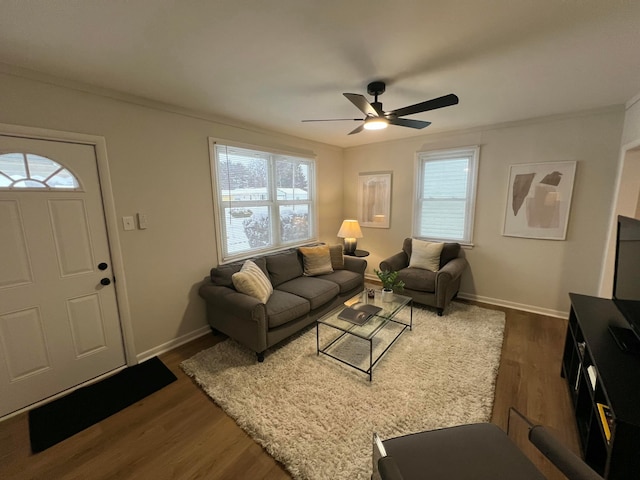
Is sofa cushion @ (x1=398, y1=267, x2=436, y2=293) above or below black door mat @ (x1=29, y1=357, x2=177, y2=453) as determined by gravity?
above

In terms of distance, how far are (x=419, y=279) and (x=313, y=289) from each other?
1.39 meters

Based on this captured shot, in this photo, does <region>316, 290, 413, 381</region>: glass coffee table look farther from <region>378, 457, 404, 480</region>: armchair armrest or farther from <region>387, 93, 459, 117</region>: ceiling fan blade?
<region>387, 93, 459, 117</region>: ceiling fan blade

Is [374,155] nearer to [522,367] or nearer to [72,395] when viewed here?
[522,367]

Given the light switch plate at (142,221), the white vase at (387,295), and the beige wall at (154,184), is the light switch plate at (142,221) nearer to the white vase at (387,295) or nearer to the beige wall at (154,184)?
the beige wall at (154,184)

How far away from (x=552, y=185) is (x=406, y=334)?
250cm

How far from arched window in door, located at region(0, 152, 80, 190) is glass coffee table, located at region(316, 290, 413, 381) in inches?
93.9

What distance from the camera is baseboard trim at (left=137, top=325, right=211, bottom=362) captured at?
2.56 m

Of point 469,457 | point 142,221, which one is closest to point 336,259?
point 142,221

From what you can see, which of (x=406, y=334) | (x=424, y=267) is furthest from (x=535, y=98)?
(x=406, y=334)

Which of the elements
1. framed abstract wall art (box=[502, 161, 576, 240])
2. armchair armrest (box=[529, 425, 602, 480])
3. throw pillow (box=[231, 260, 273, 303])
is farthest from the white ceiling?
armchair armrest (box=[529, 425, 602, 480])

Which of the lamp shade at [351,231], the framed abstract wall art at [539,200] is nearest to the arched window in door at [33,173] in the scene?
the lamp shade at [351,231]

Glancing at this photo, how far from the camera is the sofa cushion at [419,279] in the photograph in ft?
10.8

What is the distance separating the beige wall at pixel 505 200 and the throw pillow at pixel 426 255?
556mm

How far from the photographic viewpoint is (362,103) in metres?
1.96
